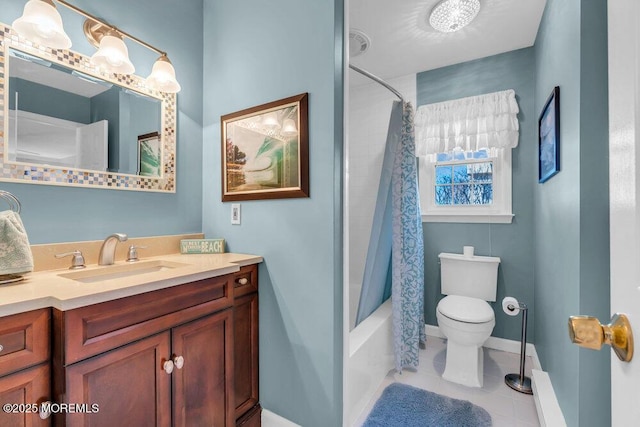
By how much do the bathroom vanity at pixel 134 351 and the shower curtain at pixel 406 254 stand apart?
3.67ft

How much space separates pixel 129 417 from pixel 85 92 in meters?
1.47

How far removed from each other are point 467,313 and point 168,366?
188 centimetres

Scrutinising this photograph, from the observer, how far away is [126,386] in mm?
979

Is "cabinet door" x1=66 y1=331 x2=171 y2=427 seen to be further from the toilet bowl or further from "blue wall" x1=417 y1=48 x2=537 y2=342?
"blue wall" x1=417 y1=48 x2=537 y2=342

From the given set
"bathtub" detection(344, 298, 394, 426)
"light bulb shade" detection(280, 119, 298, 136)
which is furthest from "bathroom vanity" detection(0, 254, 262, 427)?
"light bulb shade" detection(280, 119, 298, 136)

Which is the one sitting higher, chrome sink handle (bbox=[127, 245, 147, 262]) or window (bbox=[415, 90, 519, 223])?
window (bbox=[415, 90, 519, 223])

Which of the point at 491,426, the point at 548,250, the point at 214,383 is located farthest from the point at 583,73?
the point at 214,383

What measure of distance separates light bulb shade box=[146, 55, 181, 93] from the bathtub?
1.76 meters

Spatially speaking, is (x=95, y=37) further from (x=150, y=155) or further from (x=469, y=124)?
(x=469, y=124)

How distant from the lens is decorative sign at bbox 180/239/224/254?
5.63 ft

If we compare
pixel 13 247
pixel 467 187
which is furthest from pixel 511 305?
pixel 13 247

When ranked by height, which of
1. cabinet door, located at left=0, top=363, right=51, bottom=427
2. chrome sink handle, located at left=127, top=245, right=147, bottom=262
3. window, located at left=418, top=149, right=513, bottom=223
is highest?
window, located at left=418, top=149, right=513, bottom=223

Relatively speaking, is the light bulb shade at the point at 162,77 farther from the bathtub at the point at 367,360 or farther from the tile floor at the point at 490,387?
the tile floor at the point at 490,387

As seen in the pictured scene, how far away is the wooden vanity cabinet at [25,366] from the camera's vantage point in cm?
77
